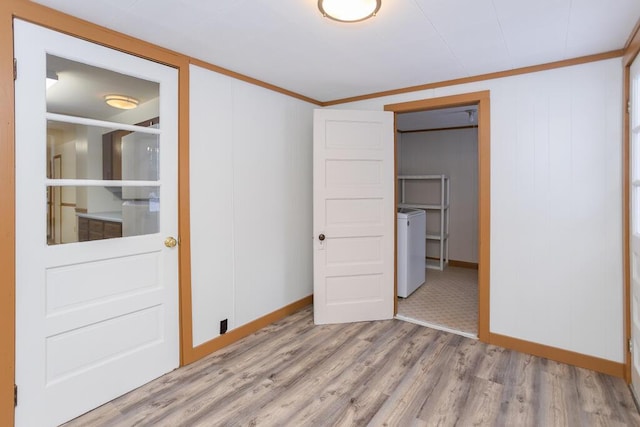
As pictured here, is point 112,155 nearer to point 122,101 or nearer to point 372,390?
point 122,101

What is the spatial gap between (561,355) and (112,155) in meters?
3.43

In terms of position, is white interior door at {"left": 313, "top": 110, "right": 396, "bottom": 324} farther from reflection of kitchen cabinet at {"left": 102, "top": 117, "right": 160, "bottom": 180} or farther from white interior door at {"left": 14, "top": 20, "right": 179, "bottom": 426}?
reflection of kitchen cabinet at {"left": 102, "top": 117, "right": 160, "bottom": 180}

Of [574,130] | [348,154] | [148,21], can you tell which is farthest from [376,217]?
[148,21]

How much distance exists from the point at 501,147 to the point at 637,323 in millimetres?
1462

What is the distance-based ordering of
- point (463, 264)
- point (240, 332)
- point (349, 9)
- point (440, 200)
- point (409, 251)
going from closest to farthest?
point (349, 9)
point (240, 332)
point (409, 251)
point (463, 264)
point (440, 200)

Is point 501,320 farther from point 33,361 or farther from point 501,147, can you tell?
point 33,361

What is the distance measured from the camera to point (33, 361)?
69.6 inches

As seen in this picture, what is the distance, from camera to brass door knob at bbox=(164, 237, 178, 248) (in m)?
2.32

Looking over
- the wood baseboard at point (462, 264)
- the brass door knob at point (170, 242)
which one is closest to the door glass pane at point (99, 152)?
the brass door knob at point (170, 242)

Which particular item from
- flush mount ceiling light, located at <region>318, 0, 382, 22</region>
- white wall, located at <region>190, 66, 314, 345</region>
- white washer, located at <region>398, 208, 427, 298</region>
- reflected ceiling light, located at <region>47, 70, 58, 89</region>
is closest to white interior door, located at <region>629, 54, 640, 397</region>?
flush mount ceiling light, located at <region>318, 0, 382, 22</region>

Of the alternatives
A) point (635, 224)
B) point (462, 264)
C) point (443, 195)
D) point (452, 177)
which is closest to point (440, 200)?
point (443, 195)

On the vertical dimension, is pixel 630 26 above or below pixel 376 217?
above

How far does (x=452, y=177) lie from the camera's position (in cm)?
561

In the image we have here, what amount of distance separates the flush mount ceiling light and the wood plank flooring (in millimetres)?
2212
